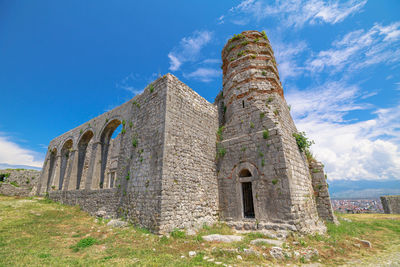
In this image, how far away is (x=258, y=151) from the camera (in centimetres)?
938

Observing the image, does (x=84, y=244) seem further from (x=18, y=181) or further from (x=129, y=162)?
(x=18, y=181)

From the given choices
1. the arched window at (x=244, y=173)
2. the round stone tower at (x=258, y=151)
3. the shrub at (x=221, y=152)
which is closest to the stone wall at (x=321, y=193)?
the round stone tower at (x=258, y=151)

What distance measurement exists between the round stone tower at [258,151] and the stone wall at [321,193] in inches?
31.6

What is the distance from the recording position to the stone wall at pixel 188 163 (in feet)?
26.5

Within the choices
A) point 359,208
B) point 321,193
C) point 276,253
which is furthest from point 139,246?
point 359,208

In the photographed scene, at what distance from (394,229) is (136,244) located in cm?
1212

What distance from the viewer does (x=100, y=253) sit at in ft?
18.8

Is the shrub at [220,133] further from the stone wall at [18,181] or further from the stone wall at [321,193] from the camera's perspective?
the stone wall at [18,181]

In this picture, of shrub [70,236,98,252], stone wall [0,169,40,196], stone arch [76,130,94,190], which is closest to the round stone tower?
shrub [70,236,98,252]

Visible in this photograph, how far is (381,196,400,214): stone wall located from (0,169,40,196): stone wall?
3441 centimetres

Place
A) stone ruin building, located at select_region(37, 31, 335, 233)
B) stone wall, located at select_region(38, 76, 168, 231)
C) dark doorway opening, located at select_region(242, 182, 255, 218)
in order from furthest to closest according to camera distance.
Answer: dark doorway opening, located at select_region(242, 182, 255, 218)
stone wall, located at select_region(38, 76, 168, 231)
stone ruin building, located at select_region(37, 31, 335, 233)

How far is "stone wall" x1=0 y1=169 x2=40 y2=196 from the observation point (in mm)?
20275

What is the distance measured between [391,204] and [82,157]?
27.8 metres

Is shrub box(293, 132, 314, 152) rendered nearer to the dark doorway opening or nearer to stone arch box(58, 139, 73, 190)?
the dark doorway opening
